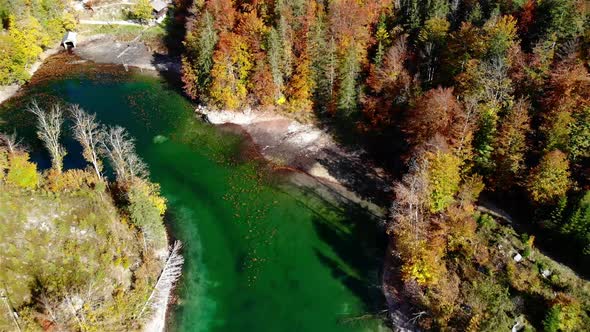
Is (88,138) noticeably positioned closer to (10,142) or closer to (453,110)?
(10,142)

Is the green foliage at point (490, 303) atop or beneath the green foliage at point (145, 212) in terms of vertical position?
beneath

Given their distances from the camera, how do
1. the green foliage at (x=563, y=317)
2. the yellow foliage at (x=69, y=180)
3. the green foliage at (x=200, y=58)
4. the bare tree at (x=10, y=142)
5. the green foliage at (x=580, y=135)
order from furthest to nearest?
the green foliage at (x=200, y=58)
the bare tree at (x=10, y=142)
the yellow foliage at (x=69, y=180)
the green foliage at (x=580, y=135)
the green foliage at (x=563, y=317)

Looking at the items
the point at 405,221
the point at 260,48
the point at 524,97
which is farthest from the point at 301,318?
the point at 260,48

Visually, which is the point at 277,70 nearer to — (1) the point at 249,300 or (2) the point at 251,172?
(2) the point at 251,172

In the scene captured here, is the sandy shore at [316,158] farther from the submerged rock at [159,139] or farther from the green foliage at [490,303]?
the green foliage at [490,303]

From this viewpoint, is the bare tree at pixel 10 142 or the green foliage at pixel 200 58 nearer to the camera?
the bare tree at pixel 10 142

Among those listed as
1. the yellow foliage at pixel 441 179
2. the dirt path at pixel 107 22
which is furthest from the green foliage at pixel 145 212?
the dirt path at pixel 107 22
